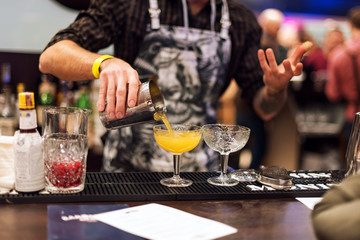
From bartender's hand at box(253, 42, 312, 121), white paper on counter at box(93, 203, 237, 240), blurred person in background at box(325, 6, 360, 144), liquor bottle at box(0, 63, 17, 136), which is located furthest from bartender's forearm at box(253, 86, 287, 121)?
blurred person in background at box(325, 6, 360, 144)

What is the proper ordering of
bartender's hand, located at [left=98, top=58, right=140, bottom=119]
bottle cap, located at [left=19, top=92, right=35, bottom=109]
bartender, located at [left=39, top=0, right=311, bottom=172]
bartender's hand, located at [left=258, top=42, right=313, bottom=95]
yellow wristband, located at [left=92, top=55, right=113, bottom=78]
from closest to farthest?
1. bottle cap, located at [left=19, top=92, right=35, bottom=109]
2. bartender's hand, located at [left=98, top=58, right=140, bottom=119]
3. yellow wristband, located at [left=92, top=55, right=113, bottom=78]
4. bartender's hand, located at [left=258, top=42, right=313, bottom=95]
5. bartender, located at [left=39, top=0, right=311, bottom=172]

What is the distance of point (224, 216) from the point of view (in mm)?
1100

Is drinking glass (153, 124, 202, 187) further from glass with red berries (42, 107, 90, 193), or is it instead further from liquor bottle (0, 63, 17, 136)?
liquor bottle (0, 63, 17, 136)

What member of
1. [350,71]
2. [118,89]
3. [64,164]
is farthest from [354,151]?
[350,71]

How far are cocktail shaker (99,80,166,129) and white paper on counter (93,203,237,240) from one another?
0.31 m

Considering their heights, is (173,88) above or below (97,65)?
below

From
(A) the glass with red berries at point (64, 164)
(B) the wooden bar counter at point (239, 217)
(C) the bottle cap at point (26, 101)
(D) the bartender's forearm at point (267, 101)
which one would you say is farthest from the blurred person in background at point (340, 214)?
(D) the bartender's forearm at point (267, 101)

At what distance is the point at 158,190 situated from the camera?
1258mm

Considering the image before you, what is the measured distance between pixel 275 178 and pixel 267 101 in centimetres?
81

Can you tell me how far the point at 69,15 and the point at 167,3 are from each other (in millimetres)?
1226

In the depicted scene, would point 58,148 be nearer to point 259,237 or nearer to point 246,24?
point 259,237

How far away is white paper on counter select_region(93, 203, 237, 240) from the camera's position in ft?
3.15

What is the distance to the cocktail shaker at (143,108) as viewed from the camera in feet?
4.15

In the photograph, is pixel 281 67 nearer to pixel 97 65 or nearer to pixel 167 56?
pixel 167 56
